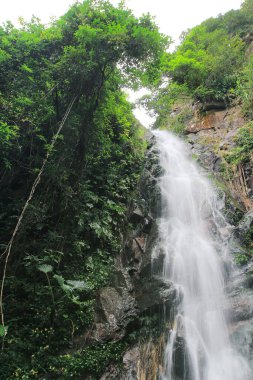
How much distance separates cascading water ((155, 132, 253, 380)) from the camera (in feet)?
17.9

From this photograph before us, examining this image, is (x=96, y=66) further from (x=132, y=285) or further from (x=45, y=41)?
(x=132, y=285)

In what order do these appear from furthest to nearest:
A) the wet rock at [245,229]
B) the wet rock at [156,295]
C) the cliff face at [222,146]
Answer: the cliff face at [222,146], the wet rock at [245,229], the wet rock at [156,295]

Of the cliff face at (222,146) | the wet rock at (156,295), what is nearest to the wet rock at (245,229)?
the cliff face at (222,146)

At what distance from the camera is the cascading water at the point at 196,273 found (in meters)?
5.44

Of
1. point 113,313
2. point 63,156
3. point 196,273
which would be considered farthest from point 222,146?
point 113,313

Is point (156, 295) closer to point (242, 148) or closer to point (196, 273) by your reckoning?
point (196, 273)

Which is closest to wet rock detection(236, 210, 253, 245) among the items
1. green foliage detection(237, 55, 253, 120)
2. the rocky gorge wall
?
the rocky gorge wall

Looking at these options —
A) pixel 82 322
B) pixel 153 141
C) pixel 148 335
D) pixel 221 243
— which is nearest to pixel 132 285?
pixel 148 335

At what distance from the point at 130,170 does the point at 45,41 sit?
5243 millimetres

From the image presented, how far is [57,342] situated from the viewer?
5219mm

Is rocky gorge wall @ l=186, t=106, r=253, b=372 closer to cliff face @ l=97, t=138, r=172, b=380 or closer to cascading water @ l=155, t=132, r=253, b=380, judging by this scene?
cascading water @ l=155, t=132, r=253, b=380

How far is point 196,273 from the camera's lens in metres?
7.53

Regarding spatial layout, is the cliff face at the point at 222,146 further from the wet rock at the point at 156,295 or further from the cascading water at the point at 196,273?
the wet rock at the point at 156,295

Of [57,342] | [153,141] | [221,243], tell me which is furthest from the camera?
[153,141]
